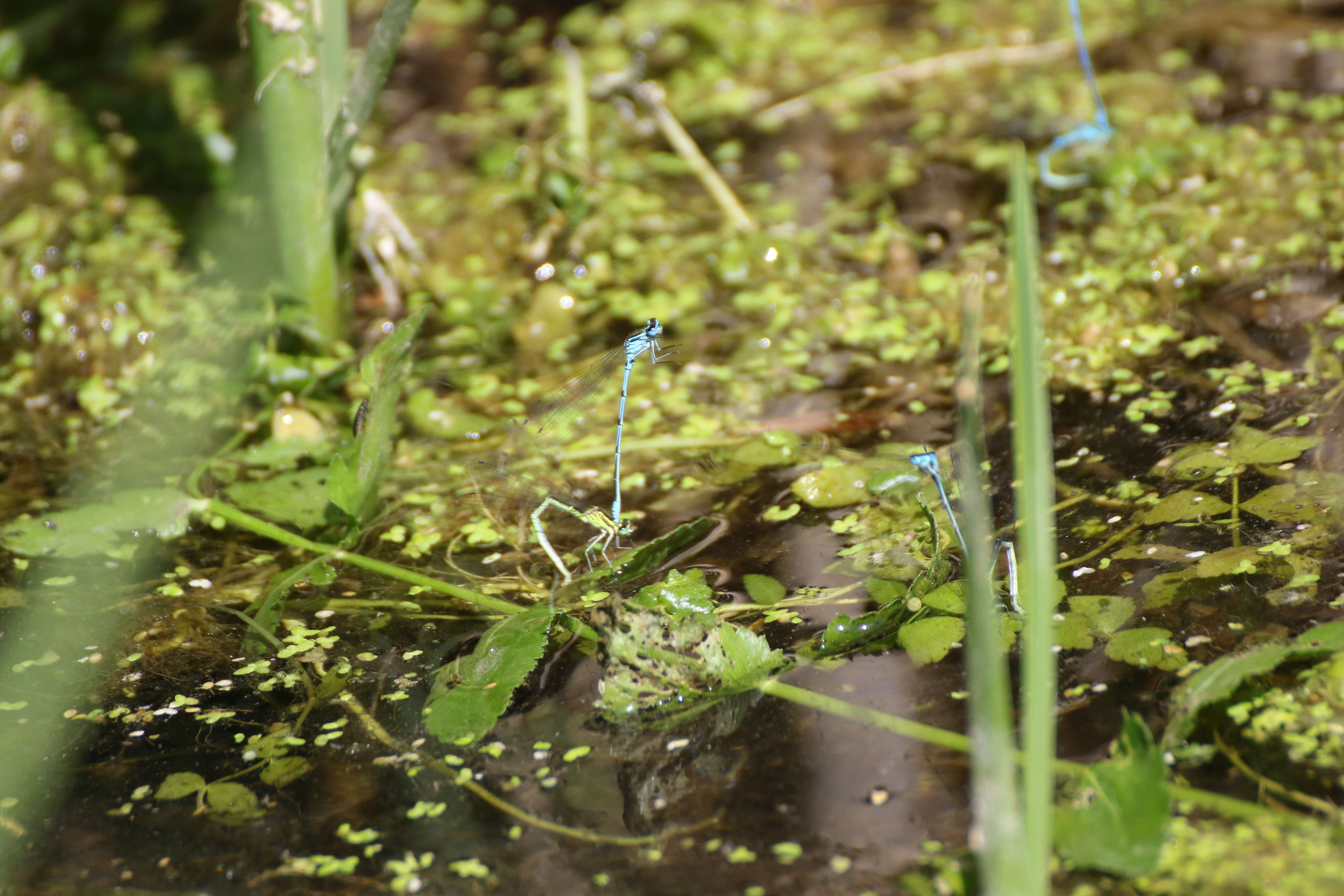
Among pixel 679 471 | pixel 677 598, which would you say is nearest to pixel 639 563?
pixel 677 598

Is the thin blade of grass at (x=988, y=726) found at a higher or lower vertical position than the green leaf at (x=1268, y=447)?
lower

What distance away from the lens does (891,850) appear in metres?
1.08

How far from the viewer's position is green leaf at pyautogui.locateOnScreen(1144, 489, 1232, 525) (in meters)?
1.47

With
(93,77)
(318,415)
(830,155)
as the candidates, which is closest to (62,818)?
(318,415)

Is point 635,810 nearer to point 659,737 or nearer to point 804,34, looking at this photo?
point 659,737

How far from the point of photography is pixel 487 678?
1323 mm

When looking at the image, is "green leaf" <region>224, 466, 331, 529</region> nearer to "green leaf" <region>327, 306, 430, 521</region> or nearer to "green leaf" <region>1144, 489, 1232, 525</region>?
"green leaf" <region>327, 306, 430, 521</region>

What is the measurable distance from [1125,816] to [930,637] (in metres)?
0.38

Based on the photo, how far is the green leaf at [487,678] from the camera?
128cm

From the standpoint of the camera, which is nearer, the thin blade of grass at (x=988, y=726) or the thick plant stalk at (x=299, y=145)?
the thin blade of grass at (x=988, y=726)

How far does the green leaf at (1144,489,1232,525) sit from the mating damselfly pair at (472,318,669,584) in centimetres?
77

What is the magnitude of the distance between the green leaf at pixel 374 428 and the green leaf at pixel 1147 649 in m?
1.04

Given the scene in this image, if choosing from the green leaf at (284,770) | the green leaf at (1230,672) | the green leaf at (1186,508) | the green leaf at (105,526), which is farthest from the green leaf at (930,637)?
the green leaf at (105,526)

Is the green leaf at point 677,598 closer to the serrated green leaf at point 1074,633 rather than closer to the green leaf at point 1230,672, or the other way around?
the serrated green leaf at point 1074,633
